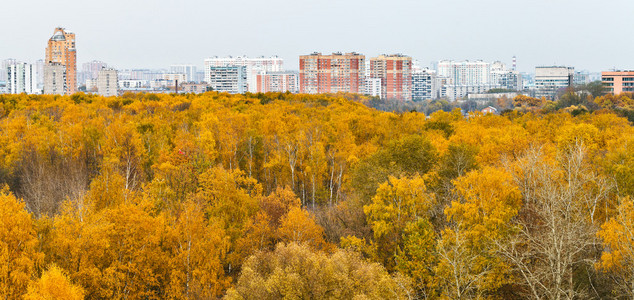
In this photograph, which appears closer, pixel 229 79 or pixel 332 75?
pixel 332 75

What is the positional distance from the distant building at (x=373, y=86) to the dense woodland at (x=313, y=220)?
11652 centimetres

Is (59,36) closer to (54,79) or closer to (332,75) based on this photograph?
(54,79)

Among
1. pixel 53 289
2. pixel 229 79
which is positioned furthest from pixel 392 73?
pixel 53 289

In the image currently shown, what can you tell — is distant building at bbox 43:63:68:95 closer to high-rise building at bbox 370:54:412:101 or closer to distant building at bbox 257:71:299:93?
distant building at bbox 257:71:299:93

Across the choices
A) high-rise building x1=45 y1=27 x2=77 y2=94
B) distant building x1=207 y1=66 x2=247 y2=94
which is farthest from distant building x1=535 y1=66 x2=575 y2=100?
high-rise building x1=45 y1=27 x2=77 y2=94

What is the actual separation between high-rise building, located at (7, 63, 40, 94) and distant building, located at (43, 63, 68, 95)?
37941 millimetres

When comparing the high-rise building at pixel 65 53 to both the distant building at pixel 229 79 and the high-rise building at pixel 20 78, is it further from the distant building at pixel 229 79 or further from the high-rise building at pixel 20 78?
the distant building at pixel 229 79

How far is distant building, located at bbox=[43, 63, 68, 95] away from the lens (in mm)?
135750

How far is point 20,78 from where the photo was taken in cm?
→ 17138

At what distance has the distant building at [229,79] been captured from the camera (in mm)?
178750

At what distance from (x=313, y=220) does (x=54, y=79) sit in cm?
12668

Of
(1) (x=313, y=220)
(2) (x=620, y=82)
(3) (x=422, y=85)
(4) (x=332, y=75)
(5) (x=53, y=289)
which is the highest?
(3) (x=422, y=85)

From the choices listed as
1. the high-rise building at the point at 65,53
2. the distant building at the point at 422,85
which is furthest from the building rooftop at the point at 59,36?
the distant building at the point at 422,85

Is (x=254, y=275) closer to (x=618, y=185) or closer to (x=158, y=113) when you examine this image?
(x=618, y=185)
